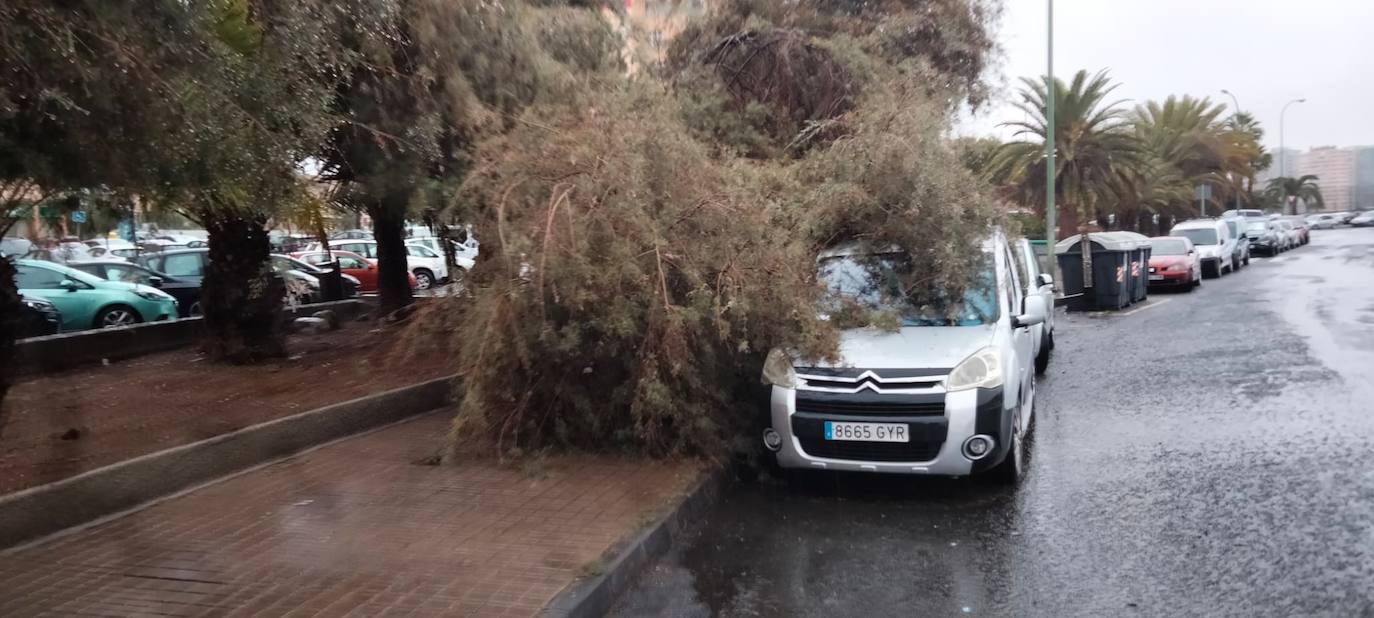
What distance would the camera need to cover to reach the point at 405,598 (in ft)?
14.0

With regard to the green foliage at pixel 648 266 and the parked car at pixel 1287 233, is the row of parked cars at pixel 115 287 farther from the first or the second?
the parked car at pixel 1287 233

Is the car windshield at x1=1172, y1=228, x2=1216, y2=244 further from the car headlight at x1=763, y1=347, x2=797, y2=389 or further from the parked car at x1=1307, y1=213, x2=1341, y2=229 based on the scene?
the parked car at x1=1307, y1=213, x2=1341, y2=229

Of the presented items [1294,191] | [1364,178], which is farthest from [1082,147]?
[1364,178]

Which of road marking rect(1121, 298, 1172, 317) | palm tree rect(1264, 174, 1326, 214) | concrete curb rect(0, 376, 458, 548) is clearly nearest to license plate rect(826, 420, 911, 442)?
concrete curb rect(0, 376, 458, 548)

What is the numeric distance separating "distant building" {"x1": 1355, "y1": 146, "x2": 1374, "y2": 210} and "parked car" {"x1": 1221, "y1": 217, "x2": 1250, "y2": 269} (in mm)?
88627

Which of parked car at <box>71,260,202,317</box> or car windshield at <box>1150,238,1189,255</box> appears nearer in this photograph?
parked car at <box>71,260,202,317</box>

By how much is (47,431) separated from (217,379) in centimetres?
209

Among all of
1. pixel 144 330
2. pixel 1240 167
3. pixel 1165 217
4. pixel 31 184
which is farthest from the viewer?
pixel 1240 167

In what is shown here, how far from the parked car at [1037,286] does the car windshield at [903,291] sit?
1.59 metres

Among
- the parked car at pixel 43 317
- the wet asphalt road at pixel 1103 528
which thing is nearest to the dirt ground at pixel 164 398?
the wet asphalt road at pixel 1103 528

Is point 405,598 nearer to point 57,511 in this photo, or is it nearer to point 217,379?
point 57,511

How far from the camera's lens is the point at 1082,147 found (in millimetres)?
28078

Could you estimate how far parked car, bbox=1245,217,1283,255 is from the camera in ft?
117

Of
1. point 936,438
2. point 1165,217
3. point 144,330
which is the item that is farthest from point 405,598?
point 1165,217
